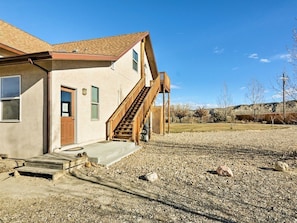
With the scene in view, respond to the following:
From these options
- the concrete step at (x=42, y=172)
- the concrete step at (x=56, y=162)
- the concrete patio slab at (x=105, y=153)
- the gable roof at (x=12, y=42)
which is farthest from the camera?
the gable roof at (x=12, y=42)

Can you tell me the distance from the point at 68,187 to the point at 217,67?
2932 centimetres

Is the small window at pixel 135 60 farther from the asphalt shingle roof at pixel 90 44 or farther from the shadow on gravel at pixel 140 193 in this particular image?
the shadow on gravel at pixel 140 193

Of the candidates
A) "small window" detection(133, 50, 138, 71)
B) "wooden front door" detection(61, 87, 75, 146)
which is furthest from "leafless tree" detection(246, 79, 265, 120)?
"wooden front door" detection(61, 87, 75, 146)

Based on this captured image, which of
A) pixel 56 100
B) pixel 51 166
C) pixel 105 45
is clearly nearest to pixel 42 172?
pixel 51 166

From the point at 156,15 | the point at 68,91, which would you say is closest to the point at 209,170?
the point at 68,91

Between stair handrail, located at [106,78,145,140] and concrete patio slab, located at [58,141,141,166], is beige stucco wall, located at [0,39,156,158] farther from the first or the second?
stair handrail, located at [106,78,145,140]

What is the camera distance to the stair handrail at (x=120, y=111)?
10337 millimetres

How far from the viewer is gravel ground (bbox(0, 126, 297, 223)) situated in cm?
317

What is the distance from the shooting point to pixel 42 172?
5047mm

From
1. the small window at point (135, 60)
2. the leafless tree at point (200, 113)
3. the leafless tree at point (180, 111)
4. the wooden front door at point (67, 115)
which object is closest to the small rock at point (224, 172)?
the wooden front door at point (67, 115)

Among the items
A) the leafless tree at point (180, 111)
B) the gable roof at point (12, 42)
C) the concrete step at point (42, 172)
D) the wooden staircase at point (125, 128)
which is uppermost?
the gable roof at point (12, 42)

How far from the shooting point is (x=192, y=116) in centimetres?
4109

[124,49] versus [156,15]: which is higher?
[156,15]

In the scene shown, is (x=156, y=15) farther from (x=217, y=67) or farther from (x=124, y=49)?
(x=217, y=67)
